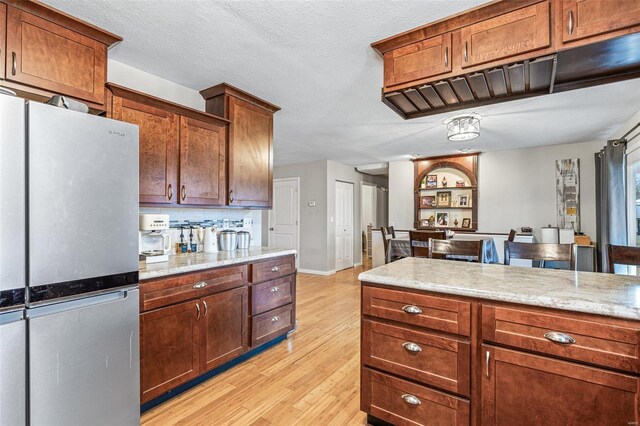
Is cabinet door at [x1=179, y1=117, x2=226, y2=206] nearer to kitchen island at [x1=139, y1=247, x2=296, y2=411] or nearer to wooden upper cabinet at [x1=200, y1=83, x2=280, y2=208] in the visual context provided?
wooden upper cabinet at [x1=200, y1=83, x2=280, y2=208]

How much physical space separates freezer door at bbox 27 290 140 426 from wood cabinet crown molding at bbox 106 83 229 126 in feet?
4.56

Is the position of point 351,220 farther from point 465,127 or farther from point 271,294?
point 271,294

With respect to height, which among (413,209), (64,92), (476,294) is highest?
(64,92)

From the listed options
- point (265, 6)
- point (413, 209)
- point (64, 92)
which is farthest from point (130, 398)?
point (413, 209)

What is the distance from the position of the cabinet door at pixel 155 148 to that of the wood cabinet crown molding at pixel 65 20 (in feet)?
1.21

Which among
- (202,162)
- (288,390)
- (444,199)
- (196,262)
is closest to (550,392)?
(288,390)

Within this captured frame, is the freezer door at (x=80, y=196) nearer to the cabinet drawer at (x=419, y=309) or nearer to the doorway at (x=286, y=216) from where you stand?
the cabinet drawer at (x=419, y=309)

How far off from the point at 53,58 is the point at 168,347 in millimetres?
1900

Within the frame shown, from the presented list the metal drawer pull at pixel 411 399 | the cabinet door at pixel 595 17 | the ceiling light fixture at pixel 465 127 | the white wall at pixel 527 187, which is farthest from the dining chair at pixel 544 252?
the white wall at pixel 527 187

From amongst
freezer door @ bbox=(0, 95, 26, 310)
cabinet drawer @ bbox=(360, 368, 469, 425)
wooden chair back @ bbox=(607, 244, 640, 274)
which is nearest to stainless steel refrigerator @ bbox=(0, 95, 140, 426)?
freezer door @ bbox=(0, 95, 26, 310)

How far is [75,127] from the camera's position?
1458 mm

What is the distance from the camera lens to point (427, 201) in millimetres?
6266

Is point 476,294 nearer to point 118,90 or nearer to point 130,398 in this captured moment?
point 130,398

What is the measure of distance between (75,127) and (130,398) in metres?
1.45
